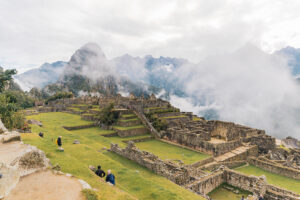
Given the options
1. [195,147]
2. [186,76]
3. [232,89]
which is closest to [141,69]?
[186,76]

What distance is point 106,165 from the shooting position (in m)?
13.2

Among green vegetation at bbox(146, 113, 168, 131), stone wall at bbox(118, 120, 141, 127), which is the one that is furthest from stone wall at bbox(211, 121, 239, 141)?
stone wall at bbox(118, 120, 141, 127)

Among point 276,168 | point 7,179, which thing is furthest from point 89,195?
point 276,168

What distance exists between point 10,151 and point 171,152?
1983 centimetres

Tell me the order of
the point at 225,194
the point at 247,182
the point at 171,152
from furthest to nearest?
1. the point at 171,152
2. the point at 247,182
3. the point at 225,194

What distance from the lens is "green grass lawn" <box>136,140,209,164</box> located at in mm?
23256

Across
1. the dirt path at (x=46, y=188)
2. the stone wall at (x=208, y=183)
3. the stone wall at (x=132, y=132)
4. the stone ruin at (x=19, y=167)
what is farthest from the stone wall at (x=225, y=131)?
the stone ruin at (x=19, y=167)

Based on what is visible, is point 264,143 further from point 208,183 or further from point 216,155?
point 208,183

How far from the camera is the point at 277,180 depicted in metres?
20.4

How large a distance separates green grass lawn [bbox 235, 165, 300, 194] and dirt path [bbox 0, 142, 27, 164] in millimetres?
21891

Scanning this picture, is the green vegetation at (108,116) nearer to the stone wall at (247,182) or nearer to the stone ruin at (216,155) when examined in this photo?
the stone ruin at (216,155)

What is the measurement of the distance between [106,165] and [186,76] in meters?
136

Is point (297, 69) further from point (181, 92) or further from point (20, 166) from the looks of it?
point (20, 166)

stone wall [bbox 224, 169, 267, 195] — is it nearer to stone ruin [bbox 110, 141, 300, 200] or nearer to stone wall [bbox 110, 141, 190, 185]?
stone ruin [bbox 110, 141, 300, 200]
